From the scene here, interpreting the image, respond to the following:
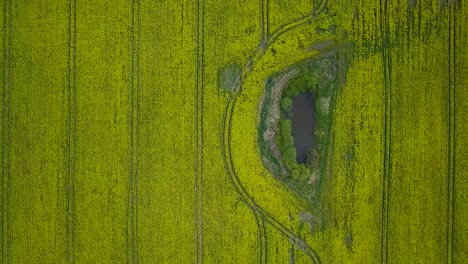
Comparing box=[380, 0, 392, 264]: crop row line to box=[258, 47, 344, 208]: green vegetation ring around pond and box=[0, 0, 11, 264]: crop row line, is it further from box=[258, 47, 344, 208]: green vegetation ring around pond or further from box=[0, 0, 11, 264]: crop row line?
box=[0, 0, 11, 264]: crop row line

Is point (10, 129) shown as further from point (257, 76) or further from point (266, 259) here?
point (266, 259)

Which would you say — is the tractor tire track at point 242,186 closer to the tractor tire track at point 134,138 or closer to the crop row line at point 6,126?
the tractor tire track at point 134,138

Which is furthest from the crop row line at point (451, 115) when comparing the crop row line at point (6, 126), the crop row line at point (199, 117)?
the crop row line at point (6, 126)

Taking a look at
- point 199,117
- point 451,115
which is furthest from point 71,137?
point 451,115

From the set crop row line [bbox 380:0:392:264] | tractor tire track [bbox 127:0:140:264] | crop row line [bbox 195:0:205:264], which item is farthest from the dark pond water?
tractor tire track [bbox 127:0:140:264]

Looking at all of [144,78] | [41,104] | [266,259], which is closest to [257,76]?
[144,78]

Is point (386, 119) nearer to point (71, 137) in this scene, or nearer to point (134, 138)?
point (134, 138)

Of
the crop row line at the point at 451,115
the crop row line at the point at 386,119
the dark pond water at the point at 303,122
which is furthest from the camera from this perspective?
the dark pond water at the point at 303,122
